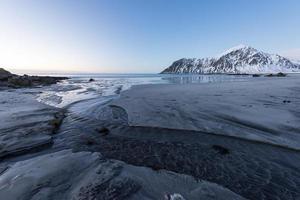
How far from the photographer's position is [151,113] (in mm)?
12820

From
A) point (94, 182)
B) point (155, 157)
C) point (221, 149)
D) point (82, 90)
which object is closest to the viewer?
point (94, 182)

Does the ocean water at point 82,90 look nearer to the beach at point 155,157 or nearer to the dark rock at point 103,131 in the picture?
the dark rock at point 103,131

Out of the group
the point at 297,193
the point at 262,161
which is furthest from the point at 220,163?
the point at 297,193

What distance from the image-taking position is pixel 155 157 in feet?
22.0

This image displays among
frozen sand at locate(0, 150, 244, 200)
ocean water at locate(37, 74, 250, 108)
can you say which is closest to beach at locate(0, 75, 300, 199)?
frozen sand at locate(0, 150, 244, 200)

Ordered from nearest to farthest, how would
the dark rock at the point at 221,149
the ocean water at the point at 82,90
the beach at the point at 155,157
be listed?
the beach at the point at 155,157
the dark rock at the point at 221,149
the ocean water at the point at 82,90

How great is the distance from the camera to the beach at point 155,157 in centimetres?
465

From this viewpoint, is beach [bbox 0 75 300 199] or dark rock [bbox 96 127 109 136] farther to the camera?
dark rock [bbox 96 127 109 136]

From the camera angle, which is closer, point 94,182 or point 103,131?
point 94,182

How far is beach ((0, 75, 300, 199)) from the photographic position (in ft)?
15.3

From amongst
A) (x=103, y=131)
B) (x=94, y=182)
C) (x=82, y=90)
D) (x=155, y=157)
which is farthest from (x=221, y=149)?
(x=82, y=90)

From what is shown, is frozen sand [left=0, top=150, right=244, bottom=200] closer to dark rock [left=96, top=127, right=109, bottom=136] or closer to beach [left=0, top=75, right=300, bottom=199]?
beach [left=0, top=75, right=300, bottom=199]

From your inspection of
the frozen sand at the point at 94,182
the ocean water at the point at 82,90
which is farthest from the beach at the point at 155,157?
the ocean water at the point at 82,90

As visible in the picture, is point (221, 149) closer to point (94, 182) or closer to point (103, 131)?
point (94, 182)
